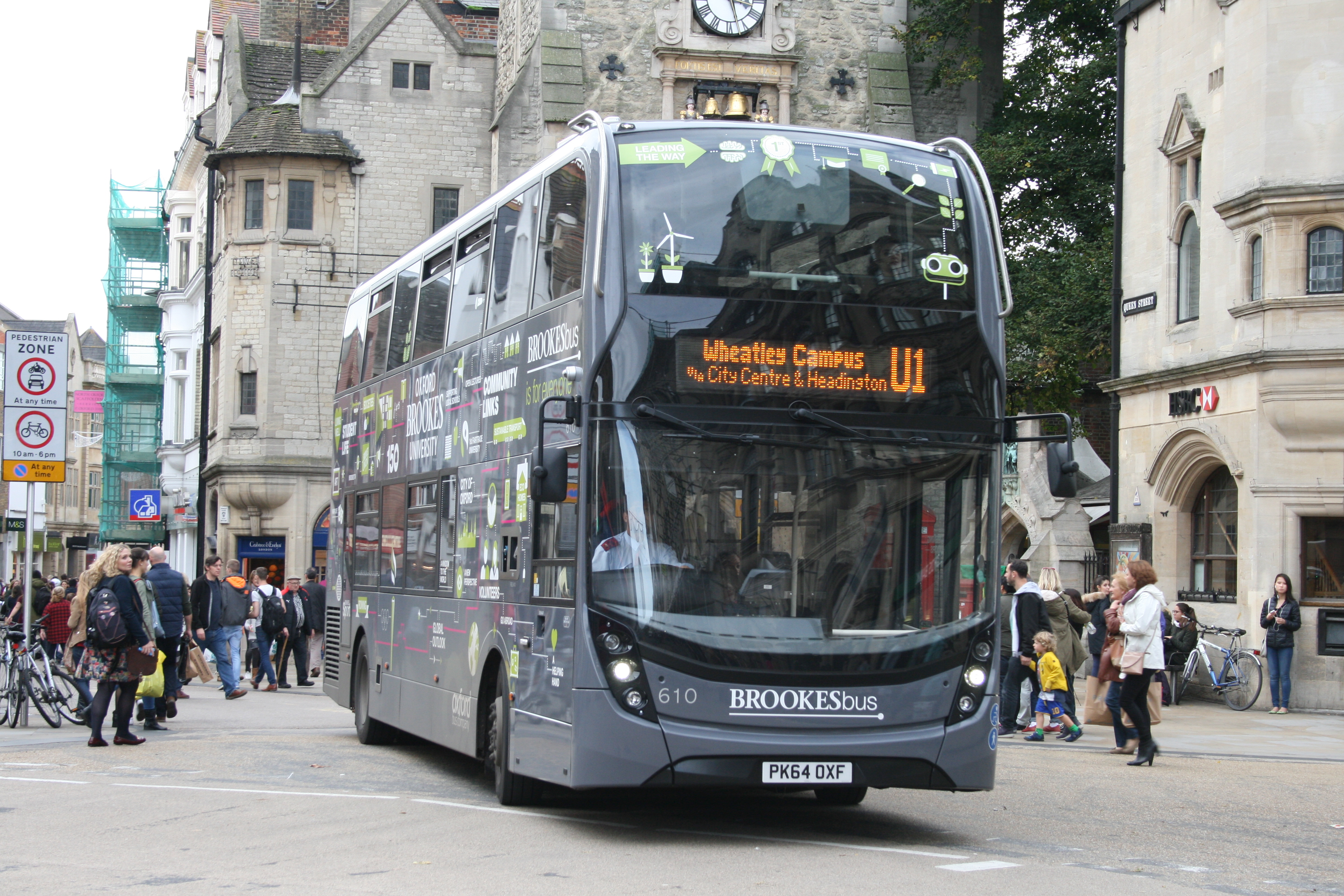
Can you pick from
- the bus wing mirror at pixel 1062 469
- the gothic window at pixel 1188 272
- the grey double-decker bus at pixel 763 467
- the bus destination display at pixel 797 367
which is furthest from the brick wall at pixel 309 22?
the bus wing mirror at pixel 1062 469

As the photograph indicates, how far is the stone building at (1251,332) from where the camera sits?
2109 centimetres

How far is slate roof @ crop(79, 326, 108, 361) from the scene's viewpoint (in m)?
115

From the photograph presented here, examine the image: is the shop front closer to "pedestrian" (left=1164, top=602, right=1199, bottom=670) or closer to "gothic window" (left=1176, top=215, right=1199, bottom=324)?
"gothic window" (left=1176, top=215, right=1199, bottom=324)

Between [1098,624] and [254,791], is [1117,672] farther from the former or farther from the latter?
[254,791]

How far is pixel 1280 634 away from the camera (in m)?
20.6

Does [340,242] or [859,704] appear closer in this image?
[859,704]

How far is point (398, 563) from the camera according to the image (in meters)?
14.6

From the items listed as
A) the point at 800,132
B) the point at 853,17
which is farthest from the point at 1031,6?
the point at 800,132

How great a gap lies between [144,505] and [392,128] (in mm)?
11768

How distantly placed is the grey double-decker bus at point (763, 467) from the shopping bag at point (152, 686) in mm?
6452

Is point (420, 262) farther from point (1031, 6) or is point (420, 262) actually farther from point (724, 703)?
point (1031, 6)

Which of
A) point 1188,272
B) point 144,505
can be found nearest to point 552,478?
point 1188,272

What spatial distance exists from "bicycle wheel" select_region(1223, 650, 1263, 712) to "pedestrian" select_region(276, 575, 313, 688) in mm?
12394

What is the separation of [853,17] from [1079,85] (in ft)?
29.2
